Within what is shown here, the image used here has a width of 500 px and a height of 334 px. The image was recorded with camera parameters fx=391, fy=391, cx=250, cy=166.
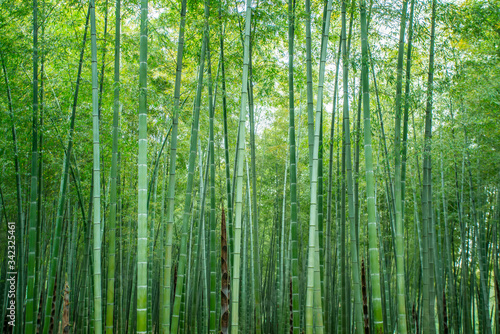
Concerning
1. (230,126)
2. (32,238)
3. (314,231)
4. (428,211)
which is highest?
(230,126)

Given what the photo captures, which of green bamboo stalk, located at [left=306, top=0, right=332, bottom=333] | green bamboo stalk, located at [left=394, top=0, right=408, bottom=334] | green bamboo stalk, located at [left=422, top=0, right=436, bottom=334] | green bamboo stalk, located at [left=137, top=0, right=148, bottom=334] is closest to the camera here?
green bamboo stalk, located at [left=137, top=0, right=148, bottom=334]

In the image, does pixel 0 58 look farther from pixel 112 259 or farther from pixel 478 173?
pixel 478 173

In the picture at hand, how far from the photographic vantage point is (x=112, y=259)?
3387mm

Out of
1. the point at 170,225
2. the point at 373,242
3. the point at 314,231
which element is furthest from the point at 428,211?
the point at 170,225

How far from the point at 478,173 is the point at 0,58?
6886 millimetres

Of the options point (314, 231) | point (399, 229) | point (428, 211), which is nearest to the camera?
point (314, 231)

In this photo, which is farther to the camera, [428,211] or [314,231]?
[428,211]

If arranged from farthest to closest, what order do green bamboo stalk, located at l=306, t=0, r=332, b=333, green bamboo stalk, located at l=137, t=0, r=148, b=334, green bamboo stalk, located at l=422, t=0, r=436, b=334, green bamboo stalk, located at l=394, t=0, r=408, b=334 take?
green bamboo stalk, located at l=422, t=0, r=436, b=334 < green bamboo stalk, located at l=394, t=0, r=408, b=334 < green bamboo stalk, located at l=306, t=0, r=332, b=333 < green bamboo stalk, located at l=137, t=0, r=148, b=334

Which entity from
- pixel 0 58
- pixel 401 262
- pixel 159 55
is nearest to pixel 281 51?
pixel 159 55

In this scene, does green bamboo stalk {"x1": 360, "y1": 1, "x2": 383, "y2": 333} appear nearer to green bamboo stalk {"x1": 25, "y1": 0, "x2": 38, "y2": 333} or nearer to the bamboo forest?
the bamboo forest

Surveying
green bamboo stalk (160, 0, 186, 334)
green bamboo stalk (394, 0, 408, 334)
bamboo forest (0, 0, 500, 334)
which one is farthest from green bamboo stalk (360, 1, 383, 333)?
green bamboo stalk (160, 0, 186, 334)

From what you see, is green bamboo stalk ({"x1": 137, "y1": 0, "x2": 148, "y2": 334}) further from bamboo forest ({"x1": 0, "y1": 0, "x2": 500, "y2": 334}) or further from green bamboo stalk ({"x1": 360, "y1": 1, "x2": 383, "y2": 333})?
green bamboo stalk ({"x1": 360, "y1": 1, "x2": 383, "y2": 333})

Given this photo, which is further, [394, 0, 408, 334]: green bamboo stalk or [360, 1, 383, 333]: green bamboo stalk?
[394, 0, 408, 334]: green bamboo stalk

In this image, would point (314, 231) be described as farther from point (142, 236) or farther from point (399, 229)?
point (142, 236)
